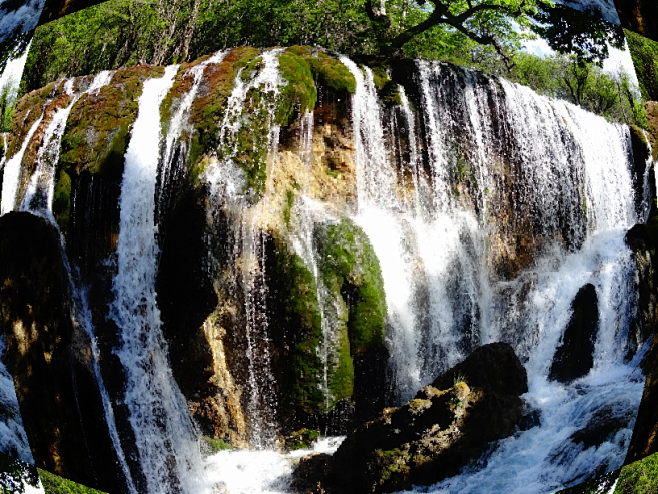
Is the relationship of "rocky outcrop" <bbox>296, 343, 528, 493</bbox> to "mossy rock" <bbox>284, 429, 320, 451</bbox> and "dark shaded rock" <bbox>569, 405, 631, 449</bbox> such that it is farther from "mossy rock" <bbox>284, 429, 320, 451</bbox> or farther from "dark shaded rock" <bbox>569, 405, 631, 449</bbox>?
"dark shaded rock" <bbox>569, 405, 631, 449</bbox>

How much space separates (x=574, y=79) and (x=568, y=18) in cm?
43

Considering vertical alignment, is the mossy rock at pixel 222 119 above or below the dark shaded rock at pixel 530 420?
above

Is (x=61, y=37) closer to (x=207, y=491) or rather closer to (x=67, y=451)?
(x=67, y=451)

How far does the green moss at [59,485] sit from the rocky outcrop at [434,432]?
1721 mm

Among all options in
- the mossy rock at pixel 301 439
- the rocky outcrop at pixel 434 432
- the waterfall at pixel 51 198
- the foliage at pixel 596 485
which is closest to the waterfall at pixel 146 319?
the waterfall at pixel 51 198

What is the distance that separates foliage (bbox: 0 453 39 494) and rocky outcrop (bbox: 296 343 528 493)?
240 cm

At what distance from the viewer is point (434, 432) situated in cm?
423

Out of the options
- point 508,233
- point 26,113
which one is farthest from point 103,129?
point 508,233

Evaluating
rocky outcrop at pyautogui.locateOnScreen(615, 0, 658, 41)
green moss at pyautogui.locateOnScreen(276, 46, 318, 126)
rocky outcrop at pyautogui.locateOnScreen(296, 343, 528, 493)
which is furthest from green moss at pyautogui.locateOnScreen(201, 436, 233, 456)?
rocky outcrop at pyautogui.locateOnScreen(615, 0, 658, 41)

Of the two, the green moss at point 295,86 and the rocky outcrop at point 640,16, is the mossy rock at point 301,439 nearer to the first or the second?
the green moss at point 295,86

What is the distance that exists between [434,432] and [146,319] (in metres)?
1.91

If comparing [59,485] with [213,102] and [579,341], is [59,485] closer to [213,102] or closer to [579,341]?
[213,102]

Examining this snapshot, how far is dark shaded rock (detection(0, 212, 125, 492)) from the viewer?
14.0 ft

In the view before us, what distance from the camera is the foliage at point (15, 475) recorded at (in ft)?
17.2
